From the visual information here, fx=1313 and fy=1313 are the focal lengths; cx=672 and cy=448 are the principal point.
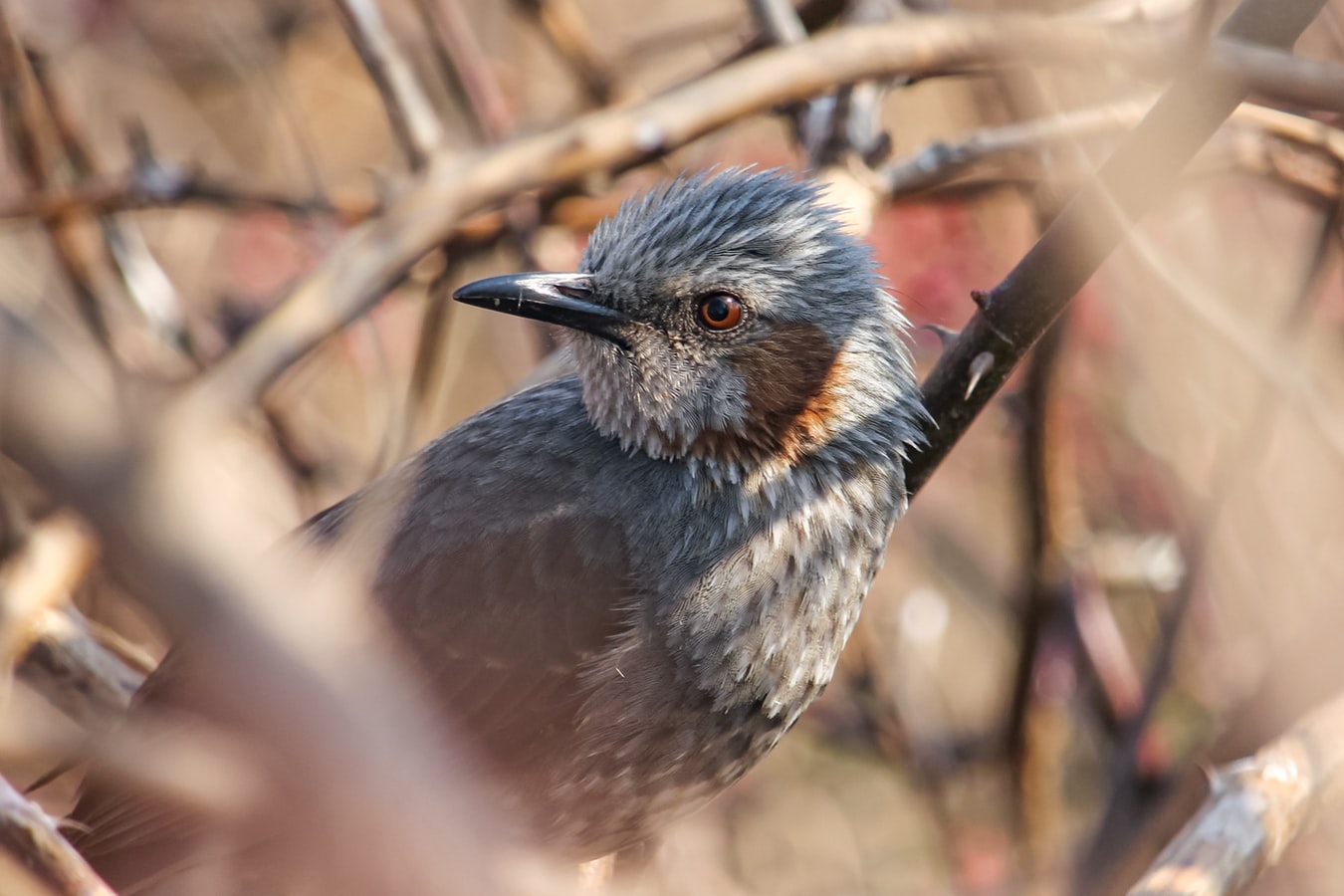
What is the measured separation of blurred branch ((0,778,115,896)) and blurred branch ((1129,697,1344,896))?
170 cm

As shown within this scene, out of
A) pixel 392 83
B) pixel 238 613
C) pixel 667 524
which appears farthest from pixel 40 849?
pixel 392 83

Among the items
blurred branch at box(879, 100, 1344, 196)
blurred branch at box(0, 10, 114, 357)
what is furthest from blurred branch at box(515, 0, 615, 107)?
blurred branch at box(0, 10, 114, 357)

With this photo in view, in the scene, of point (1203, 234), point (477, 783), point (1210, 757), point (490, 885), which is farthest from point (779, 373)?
point (1203, 234)

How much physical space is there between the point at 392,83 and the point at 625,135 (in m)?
0.83

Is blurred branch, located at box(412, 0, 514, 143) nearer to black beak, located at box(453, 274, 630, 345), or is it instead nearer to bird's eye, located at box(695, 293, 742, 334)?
black beak, located at box(453, 274, 630, 345)

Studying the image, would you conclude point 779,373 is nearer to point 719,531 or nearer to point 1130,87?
point 719,531

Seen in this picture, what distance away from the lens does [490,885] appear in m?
0.82

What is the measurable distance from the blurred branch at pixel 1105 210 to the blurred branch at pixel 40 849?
178 cm

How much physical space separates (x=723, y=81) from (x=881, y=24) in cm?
39

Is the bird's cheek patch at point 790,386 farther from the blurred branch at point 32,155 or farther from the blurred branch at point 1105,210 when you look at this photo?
the blurred branch at point 32,155

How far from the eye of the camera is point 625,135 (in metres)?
3.22

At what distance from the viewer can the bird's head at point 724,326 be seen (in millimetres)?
2861

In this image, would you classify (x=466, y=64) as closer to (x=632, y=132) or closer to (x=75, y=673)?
(x=632, y=132)

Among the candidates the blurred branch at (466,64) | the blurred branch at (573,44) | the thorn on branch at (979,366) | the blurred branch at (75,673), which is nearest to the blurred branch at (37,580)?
A: the blurred branch at (75,673)
